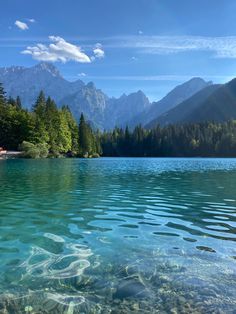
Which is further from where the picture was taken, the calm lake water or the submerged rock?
the submerged rock

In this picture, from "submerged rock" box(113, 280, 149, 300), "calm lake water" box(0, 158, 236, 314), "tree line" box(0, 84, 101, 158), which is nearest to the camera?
"calm lake water" box(0, 158, 236, 314)

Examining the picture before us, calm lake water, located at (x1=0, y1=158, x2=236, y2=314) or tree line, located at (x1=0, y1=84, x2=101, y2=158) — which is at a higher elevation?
tree line, located at (x1=0, y1=84, x2=101, y2=158)

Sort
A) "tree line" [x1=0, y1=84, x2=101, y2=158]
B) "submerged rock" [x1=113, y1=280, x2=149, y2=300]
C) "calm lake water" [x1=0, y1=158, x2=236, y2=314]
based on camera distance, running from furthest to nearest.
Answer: "tree line" [x1=0, y1=84, x2=101, y2=158] < "submerged rock" [x1=113, y1=280, x2=149, y2=300] < "calm lake water" [x1=0, y1=158, x2=236, y2=314]

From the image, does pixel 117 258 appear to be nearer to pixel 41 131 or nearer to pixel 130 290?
pixel 130 290

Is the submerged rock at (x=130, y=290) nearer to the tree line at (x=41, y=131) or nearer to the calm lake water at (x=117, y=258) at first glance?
Answer: the calm lake water at (x=117, y=258)

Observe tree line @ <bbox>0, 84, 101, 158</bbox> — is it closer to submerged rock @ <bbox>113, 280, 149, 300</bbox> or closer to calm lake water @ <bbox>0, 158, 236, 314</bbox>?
calm lake water @ <bbox>0, 158, 236, 314</bbox>

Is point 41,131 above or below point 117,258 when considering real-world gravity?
above

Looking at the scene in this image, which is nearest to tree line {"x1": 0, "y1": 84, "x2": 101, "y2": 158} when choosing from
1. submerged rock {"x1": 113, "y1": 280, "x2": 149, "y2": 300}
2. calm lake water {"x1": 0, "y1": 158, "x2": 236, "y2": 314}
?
calm lake water {"x1": 0, "y1": 158, "x2": 236, "y2": 314}

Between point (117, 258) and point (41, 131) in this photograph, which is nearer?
point (117, 258)

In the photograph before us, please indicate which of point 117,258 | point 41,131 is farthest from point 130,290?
point 41,131

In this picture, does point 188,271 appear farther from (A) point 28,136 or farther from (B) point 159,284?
(A) point 28,136

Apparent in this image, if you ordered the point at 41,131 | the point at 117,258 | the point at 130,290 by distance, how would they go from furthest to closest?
the point at 41,131
the point at 117,258
the point at 130,290

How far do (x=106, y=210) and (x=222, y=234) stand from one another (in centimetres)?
753

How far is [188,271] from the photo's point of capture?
1010 centimetres
